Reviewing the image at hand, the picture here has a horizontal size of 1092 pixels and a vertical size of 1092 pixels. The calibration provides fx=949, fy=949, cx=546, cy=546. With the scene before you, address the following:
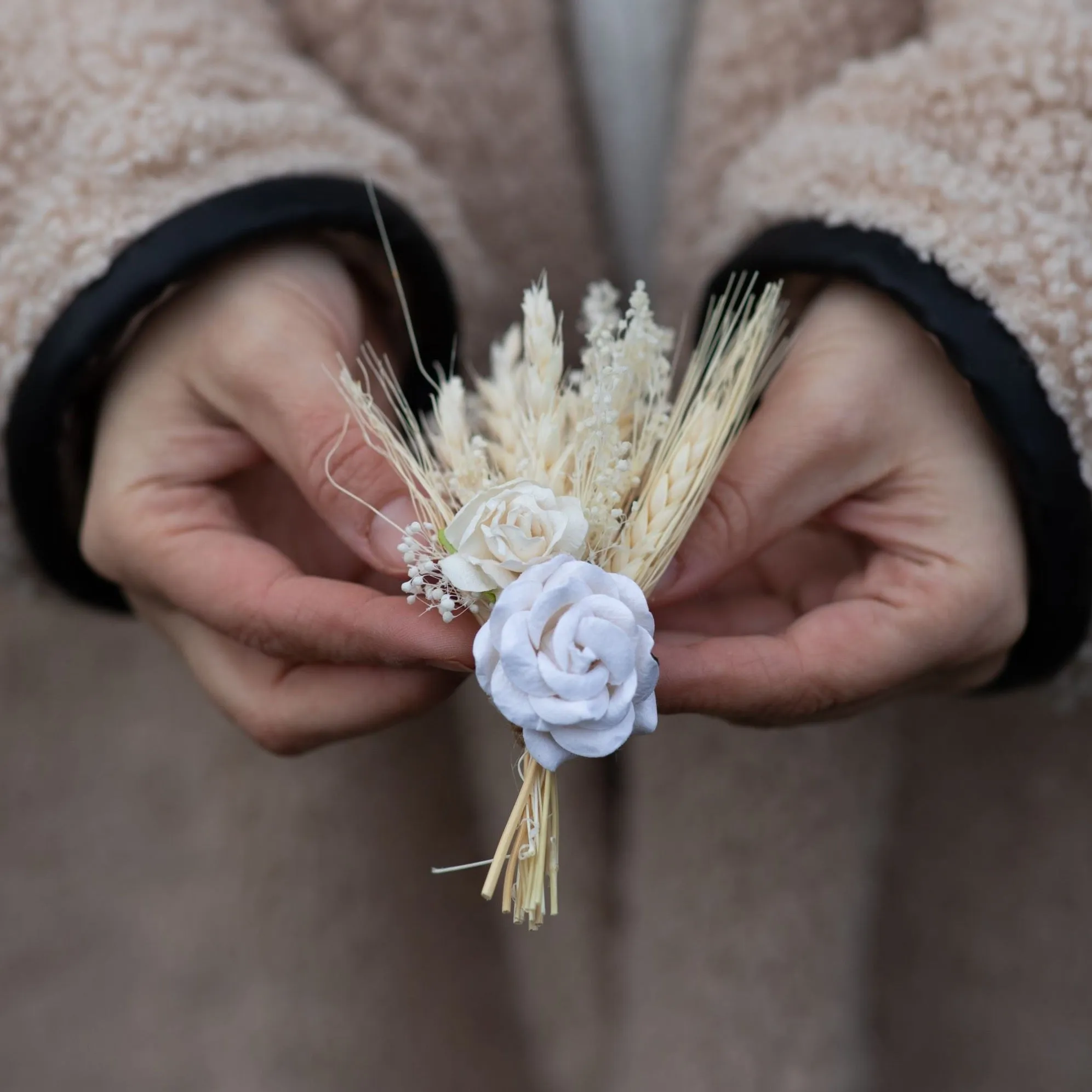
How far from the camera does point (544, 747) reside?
0.31m

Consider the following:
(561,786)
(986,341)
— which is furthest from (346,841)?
(986,341)

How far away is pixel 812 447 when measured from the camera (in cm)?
37

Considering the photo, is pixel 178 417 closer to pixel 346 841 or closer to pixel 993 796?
pixel 346 841

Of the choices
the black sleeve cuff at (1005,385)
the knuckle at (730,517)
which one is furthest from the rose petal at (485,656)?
the black sleeve cuff at (1005,385)

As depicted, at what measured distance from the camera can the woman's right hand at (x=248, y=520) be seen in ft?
1.20

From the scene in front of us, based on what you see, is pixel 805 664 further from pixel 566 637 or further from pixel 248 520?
pixel 248 520

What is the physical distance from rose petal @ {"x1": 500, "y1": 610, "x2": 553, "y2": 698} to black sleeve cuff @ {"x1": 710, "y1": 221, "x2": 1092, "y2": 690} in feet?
0.69

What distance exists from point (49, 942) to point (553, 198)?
0.91 m

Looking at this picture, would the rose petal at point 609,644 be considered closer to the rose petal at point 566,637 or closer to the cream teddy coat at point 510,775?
the rose petal at point 566,637

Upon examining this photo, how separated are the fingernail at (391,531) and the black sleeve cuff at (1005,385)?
0.62 feet

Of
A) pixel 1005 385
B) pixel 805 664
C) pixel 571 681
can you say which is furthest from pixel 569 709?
pixel 1005 385

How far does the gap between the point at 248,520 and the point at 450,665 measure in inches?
7.4

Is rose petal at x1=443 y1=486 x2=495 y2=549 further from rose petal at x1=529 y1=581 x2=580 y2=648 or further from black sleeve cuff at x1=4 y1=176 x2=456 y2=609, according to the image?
black sleeve cuff at x1=4 y1=176 x2=456 y2=609

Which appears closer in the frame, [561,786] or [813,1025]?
[813,1025]
